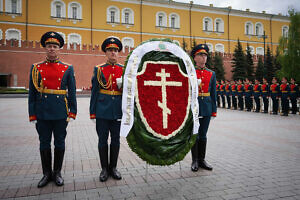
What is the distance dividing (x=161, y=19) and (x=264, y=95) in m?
31.2

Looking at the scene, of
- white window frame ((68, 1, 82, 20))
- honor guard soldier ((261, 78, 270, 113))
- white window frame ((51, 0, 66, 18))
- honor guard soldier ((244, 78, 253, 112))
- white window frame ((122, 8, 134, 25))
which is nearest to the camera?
honor guard soldier ((261, 78, 270, 113))

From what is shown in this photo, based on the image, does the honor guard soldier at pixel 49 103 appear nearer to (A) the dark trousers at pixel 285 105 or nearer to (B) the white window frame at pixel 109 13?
Result: (A) the dark trousers at pixel 285 105

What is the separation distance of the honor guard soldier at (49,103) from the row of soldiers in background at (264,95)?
11437 mm

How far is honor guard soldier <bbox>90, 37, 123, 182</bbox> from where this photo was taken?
11.0 ft

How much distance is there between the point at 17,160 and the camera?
13.9ft

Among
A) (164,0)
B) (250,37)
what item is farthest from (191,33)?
(250,37)

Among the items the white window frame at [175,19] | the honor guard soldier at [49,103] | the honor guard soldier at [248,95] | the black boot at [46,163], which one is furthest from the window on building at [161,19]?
the black boot at [46,163]

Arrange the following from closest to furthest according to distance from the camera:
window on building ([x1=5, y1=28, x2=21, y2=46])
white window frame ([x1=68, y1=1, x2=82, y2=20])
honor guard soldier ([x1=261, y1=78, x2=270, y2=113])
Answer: honor guard soldier ([x1=261, y1=78, x2=270, y2=113]) → window on building ([x1=5, y1=28, x2=21, y2=46]) → white window frame ([x1=68, y1=1, x2=82, y2=20])

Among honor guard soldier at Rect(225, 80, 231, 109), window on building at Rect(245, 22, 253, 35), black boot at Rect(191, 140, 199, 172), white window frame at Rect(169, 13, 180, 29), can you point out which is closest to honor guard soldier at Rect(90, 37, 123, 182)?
black boot at Rect(191, 140, 199, 172)

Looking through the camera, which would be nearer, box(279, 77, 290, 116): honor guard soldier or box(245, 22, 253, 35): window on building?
box(279, 77, 290, 116): honor guard soldier

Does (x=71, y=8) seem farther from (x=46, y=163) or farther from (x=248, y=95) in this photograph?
(x=46, y=163)

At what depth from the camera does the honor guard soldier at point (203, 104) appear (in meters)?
3.81

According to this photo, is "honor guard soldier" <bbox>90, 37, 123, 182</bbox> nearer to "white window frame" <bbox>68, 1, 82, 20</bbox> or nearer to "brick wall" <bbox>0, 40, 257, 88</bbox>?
"brick wall" <bbox>0, 40, 257, 88</bbox>

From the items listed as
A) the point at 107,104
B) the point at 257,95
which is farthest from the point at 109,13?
the point at 107,104
